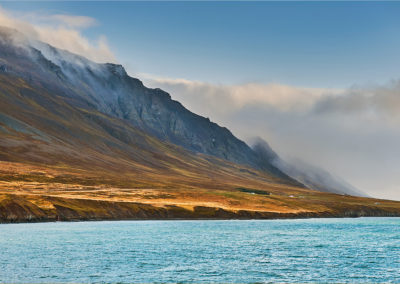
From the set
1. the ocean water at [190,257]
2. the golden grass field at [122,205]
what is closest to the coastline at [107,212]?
the golden grass field at [122,205]

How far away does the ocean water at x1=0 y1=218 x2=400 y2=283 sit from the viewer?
50.0 m

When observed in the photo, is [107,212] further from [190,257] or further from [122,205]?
[190,257]

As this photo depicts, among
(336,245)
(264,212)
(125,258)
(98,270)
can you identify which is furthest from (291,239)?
(264,212)

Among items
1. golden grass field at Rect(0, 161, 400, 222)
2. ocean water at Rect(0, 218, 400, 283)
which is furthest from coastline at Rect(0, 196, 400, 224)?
ocean water at Rect(0, 218, 400, 283)

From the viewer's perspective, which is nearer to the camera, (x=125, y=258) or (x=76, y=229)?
(x=125, y=258)

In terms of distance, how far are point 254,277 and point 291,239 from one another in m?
42.9

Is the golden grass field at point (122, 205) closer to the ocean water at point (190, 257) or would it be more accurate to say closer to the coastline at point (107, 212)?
the coastline at point (107, 212)

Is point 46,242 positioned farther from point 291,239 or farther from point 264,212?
point 264,212

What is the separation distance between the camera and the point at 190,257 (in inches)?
2522

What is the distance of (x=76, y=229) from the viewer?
341ft

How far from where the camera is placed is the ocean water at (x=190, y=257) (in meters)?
50.0

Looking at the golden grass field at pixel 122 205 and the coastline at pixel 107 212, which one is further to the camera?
the golden grass field at pixel 122 205

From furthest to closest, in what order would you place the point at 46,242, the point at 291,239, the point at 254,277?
the point at 291,239
the point at 46,242
the point at 254,277

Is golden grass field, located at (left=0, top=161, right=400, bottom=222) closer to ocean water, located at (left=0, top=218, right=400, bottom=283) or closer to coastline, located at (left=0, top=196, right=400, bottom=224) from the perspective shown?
coastline, located at (left=0, top=196, right=400, bottom=224)
